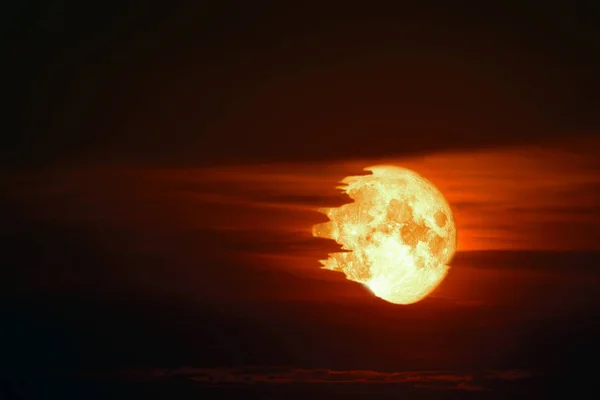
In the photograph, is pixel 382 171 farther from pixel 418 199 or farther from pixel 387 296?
pixel 387 296

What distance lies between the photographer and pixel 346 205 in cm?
1659

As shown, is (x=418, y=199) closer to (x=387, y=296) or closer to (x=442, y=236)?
(x=442, y=236)

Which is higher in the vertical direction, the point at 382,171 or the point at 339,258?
the point at 382,171

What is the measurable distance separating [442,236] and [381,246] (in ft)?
3.05

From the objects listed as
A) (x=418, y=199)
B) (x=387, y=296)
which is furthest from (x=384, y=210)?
(x=387, y=296)

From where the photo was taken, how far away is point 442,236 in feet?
54.7

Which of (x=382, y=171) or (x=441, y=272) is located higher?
(x=382, y=171)

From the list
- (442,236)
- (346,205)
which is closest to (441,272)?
(442,236)

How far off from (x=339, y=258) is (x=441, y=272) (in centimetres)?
154

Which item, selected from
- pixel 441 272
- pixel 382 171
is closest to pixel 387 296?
pixel 441 272

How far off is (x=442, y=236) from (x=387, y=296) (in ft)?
4.53

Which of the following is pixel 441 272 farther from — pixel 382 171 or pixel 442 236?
pixel 382 171

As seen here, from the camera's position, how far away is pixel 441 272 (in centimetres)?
1695

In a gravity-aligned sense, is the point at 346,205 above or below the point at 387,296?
above
